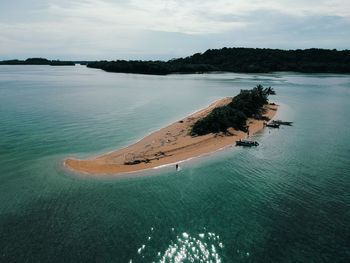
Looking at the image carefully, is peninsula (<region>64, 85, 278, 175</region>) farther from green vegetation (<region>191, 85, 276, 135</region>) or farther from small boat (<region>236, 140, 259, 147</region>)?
small boat (<region>236, 140, 259, 147</region>)

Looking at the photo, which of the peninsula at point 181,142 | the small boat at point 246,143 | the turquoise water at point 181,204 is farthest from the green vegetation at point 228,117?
the turquoise water at point 181,204

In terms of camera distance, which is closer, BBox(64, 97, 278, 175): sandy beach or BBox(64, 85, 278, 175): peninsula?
BBox(64, 97, 278, 175): sandy beach

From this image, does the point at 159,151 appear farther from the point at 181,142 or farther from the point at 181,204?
the point at 181,204

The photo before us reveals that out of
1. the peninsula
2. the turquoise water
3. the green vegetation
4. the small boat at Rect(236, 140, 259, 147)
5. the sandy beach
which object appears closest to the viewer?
the turquoise water

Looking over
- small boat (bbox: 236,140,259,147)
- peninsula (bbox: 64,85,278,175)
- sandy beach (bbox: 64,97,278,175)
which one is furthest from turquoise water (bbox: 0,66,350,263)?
peninsula (bbox: 64,85,278,175)

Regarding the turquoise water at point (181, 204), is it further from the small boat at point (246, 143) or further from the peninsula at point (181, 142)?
the peninsula at point (181, 142)

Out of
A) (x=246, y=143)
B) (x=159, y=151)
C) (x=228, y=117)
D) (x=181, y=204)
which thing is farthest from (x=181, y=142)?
(x=181, y=204)

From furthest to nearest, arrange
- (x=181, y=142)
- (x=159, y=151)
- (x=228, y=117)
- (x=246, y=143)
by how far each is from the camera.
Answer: (x=228, y=117), (x=181, y=142), (x=246, y=143), (x=159, y=151)

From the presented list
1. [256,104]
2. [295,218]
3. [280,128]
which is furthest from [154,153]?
[256,104]
